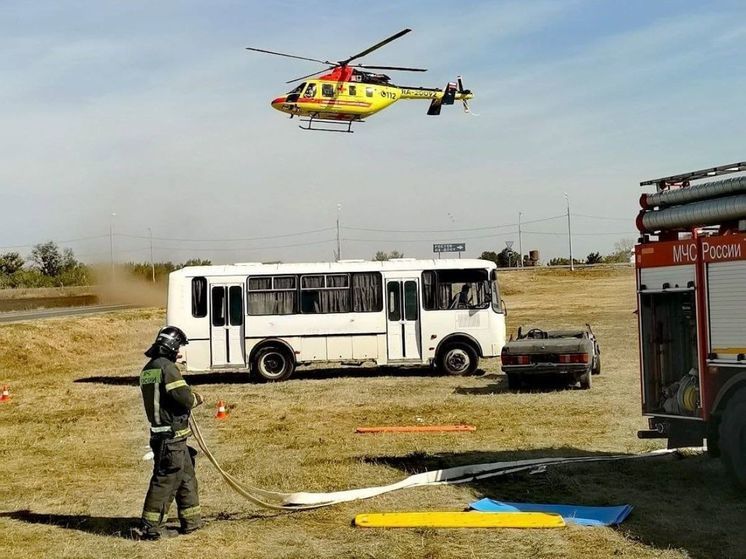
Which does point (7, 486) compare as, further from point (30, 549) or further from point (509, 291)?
point (509, 291)

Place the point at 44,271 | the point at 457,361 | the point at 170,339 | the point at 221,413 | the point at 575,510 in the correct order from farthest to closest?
1. the point at 44,271
2. the point at 457,361
3. the point at 221,413
4. the point at 575,510
5. the point at 170,339

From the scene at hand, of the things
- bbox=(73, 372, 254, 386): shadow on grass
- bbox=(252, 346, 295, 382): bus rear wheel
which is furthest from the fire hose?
bbox=(73, 372, 254, 386): shadow on grass

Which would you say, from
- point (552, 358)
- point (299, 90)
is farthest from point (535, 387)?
point (299, 90)

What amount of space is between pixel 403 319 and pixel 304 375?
3.39 meters

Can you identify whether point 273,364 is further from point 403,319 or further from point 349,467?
point 349,467

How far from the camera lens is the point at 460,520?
8.51 meters

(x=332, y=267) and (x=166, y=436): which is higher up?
(x=332, y=267)

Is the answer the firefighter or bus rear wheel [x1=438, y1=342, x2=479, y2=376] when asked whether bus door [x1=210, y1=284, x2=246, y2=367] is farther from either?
the firefighter

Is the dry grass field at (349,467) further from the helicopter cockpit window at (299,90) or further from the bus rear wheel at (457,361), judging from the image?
the helicopter cockpit window at (299,90)

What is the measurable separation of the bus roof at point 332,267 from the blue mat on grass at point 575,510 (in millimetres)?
13618

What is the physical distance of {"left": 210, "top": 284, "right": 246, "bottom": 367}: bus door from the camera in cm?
2223

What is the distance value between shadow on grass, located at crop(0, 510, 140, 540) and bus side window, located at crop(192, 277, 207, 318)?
1279 centimetres

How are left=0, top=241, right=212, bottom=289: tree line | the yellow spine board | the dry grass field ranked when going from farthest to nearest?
left=0, top=241, right=212, bottom=289: tree line, the yellow spine board, the dry grass field

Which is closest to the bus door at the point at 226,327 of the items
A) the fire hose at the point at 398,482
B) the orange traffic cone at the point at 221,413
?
the orange traffic cone at the point at 221,413
